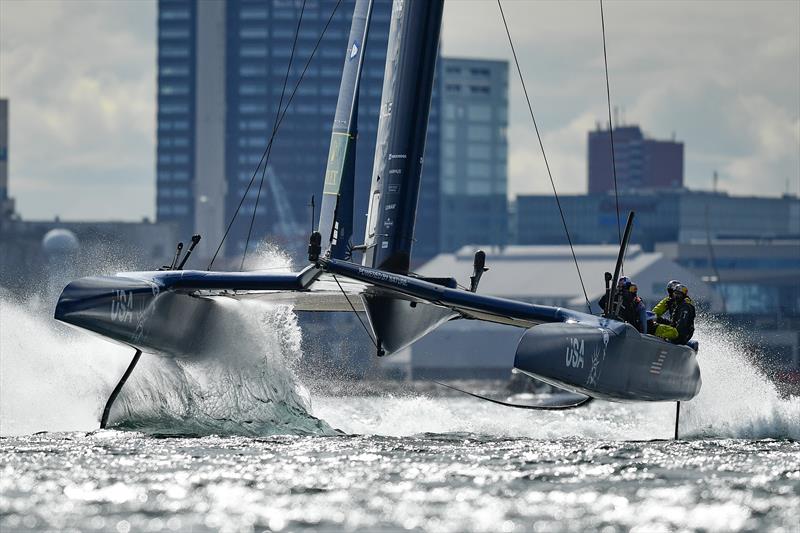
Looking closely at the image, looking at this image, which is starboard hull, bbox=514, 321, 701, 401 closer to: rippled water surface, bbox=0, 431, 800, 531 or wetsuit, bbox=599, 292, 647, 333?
wetsuit, bbox=599, 292, 647, 333

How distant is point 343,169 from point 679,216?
7030cm

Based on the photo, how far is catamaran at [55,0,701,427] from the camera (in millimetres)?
12078

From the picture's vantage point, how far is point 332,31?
8606 cm

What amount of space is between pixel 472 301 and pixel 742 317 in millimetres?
23487

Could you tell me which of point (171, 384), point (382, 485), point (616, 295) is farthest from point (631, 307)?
point (382, 485)

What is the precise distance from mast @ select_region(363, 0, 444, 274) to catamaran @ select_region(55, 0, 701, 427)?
0.03 feet

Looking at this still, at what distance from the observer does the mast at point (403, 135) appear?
13242 mm

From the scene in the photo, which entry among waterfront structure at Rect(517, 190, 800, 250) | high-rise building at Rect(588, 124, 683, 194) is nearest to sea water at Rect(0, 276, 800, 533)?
waterfront structure at Rect(517, 190, 800, 250)

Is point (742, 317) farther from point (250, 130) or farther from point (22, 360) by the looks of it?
point (250, 130)

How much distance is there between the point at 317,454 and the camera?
11172 millimetres

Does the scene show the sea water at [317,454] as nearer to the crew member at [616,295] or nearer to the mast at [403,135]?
the crew member at [616,295]

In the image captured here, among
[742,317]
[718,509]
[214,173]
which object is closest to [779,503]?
[718,509]

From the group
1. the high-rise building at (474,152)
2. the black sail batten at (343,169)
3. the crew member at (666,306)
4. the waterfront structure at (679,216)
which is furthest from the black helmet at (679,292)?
the high-rise building at (474,152)

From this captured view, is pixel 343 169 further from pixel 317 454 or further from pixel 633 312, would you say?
pixel 317 454
